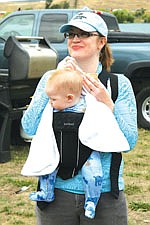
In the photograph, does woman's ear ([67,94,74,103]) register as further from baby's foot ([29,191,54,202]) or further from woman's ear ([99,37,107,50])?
baby's foot ([29,191,54,202])

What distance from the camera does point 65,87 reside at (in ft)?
8.18

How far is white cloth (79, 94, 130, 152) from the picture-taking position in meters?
2.50

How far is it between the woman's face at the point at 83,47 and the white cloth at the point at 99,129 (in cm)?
20

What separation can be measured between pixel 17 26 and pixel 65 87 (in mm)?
6706

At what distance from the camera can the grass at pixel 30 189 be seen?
482 centimetres

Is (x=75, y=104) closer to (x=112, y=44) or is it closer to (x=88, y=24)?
(x=88, y=24)

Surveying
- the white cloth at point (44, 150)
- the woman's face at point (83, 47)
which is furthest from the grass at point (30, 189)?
the woman's face at point (83, 47)

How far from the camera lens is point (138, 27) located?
14.9m

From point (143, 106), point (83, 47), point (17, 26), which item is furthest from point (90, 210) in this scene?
point (17, 26)

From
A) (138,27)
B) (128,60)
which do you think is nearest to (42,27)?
(128,60)

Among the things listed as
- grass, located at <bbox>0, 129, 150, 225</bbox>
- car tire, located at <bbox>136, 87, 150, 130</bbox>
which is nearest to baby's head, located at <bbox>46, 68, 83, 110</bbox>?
grass, located at <bbox>0, 129, 150, 225</bbox>

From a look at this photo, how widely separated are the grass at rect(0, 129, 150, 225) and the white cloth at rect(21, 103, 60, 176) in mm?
2200

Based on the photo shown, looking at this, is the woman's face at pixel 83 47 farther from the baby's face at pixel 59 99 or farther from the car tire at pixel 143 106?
the car tire at pixel 143 106

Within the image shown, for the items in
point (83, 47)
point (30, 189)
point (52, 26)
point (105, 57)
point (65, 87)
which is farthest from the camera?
point (52, 26)
